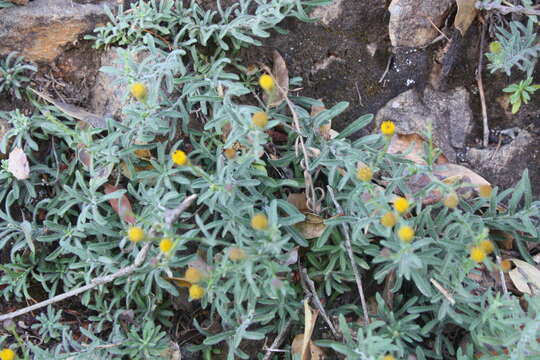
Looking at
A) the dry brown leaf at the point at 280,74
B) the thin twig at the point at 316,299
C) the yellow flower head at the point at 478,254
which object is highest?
the dry brown leaf at the point at 280,74

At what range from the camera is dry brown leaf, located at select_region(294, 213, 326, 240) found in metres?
2.87

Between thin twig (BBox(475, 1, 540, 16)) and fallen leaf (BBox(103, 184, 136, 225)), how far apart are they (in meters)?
2.04

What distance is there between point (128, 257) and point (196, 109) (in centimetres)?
86

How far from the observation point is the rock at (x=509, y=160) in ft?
10.1

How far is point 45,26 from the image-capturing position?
3.22 metres

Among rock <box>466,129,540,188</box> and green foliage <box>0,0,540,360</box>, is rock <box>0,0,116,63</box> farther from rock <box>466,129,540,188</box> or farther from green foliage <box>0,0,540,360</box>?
rock <box>466,129,540,188</box>

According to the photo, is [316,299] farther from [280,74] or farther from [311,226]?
[280,74]

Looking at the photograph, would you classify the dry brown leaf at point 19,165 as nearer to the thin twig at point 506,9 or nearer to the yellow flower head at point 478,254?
the yellow flower head at point 478,254

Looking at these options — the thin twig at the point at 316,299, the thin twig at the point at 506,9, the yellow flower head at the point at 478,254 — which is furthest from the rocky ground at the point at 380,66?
the yellow flower head at the point at 478,254

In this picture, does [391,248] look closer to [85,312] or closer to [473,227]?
[473,227]

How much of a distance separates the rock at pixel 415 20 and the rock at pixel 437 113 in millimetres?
272

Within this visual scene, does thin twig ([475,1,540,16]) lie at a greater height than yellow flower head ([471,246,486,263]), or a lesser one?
greater

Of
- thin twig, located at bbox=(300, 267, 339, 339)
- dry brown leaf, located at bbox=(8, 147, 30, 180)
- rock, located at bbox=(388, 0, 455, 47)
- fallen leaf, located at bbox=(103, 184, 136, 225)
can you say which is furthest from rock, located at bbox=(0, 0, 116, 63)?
thin twig, located at bbox=(300, 267, 339, 339)

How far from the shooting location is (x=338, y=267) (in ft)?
9.43
